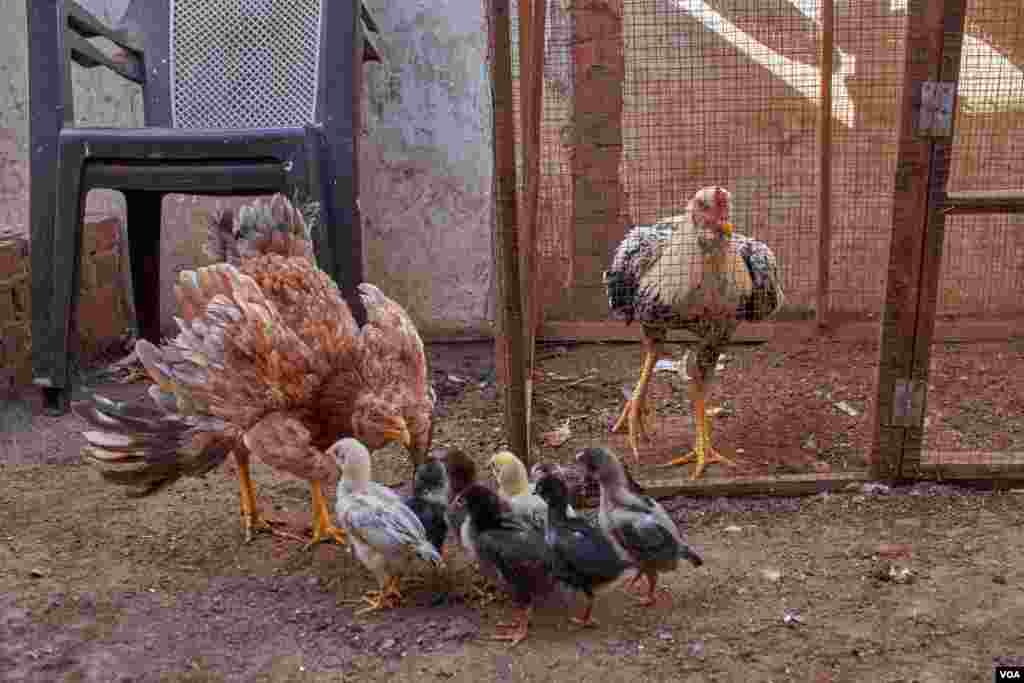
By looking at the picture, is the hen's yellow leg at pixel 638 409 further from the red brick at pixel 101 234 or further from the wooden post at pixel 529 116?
the red brick at pixel 101 234

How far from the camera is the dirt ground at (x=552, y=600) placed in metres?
3.07

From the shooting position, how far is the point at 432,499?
3.59m

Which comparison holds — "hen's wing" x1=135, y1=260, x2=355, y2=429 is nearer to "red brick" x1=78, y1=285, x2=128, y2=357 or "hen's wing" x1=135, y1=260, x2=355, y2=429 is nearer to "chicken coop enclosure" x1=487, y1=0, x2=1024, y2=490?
"chicken coop enclosure" x1=487, y1=0, x2=1024, y2=490

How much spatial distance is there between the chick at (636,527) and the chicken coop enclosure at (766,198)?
1.10 meters

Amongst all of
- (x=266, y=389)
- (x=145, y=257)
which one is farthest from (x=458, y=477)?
(x=145, y=257)

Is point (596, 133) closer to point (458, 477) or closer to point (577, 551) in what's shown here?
point (458, 477)

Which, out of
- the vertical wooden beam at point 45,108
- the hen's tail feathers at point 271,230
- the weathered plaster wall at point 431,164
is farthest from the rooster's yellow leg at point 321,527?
the weathered plaster wall at point 431,164

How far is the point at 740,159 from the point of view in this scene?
18.7 ft

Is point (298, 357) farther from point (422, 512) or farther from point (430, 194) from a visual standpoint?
point (430, 194)

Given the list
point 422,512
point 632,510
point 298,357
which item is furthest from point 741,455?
point 298,357

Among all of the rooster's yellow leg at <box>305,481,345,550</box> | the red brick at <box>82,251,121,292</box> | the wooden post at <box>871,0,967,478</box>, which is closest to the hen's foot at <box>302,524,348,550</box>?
Result: the rooster's yellow leg at <box>305,481,345,550</box>

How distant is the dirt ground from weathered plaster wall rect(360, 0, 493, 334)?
1500 millimetres

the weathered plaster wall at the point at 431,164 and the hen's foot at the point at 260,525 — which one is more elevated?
the weathered plaster wall at the point at 431,164

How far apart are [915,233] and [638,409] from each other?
145 cm
